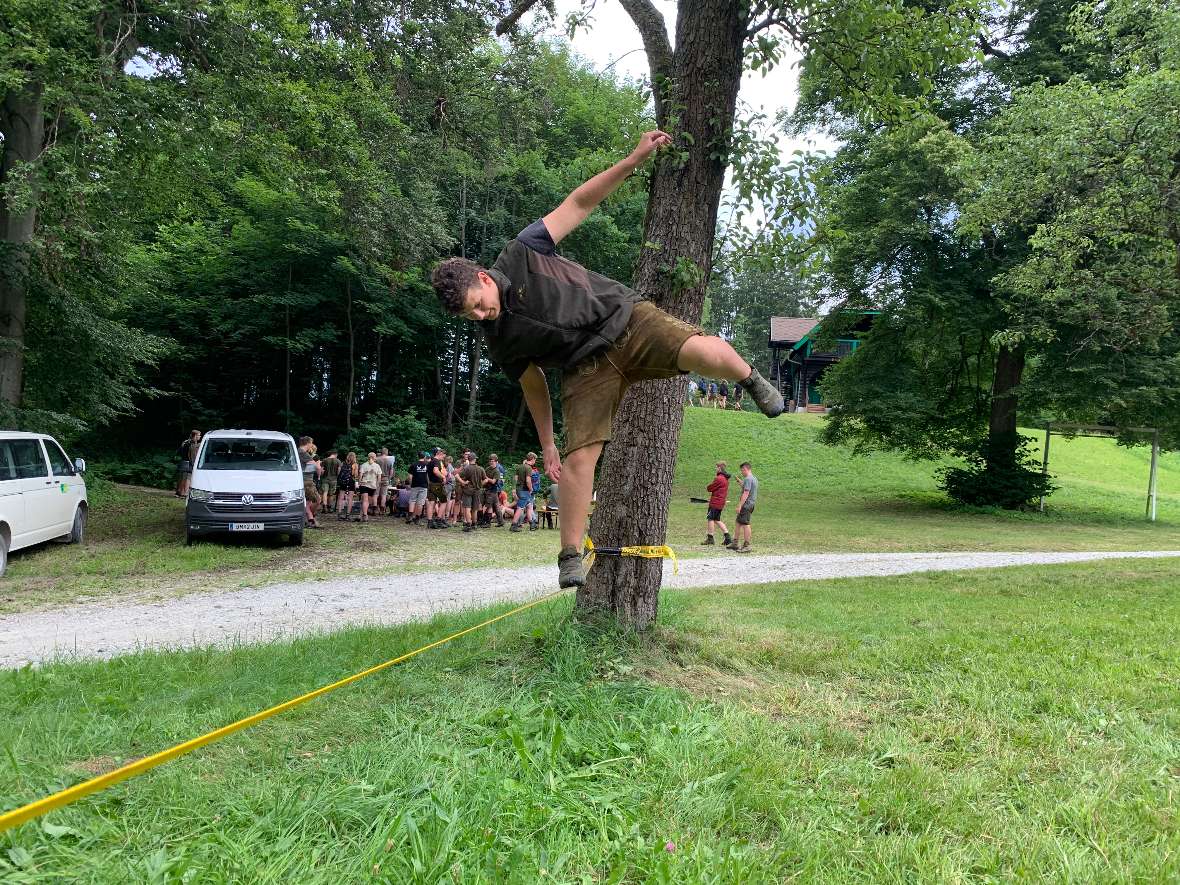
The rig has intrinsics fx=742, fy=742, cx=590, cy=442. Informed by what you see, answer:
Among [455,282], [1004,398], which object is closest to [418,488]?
[455,282]

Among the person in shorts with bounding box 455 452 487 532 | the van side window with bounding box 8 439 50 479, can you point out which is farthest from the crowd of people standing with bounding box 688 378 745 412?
the van side window with bounding box 8 439 50 479

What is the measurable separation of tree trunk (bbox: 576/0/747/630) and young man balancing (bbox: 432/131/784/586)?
684 mm

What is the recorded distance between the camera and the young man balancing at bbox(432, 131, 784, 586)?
3.67 metres

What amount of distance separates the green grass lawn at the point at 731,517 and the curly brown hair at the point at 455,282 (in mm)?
7526

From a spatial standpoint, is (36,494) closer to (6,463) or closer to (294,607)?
(6,463)

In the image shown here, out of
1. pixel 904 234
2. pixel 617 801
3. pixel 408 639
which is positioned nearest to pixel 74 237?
pixel 408 639

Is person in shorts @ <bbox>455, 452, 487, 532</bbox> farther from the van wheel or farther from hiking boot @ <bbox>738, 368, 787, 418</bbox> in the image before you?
hiking boot @ <bbox>738, 368, 787, 418</bbox>

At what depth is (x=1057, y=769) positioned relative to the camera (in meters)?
3.24

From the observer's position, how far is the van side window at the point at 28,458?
1056cm

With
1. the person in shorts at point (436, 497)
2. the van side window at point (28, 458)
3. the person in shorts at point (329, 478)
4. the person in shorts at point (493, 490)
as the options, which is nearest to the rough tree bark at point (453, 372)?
the person in shorts at point (329, 478)

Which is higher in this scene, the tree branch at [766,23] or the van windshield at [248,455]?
the tree branch at [766,23]

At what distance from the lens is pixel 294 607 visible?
27.1ft

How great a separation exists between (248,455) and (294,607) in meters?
6.01

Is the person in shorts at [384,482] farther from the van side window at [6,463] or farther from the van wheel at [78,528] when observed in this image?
the van side window at [6,463]
